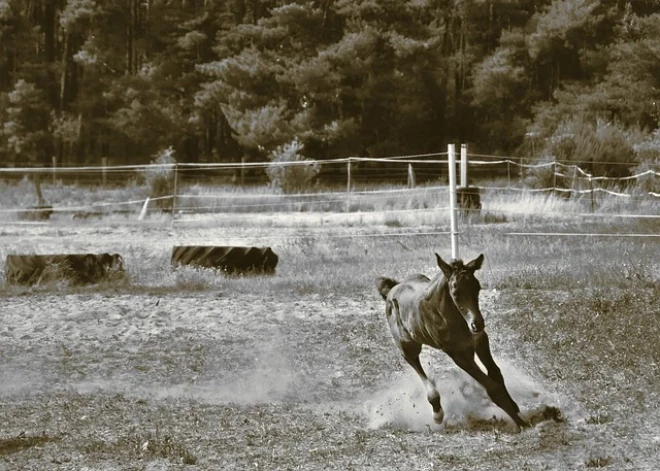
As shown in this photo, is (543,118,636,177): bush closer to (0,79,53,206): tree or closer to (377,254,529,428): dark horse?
(0,79,53,206): tree

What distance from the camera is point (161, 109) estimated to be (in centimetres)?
3781

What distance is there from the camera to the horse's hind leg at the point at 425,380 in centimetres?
642

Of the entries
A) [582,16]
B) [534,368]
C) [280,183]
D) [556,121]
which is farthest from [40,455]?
[582,16]

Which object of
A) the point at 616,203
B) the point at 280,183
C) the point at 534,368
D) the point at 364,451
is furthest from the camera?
the point at 280,183

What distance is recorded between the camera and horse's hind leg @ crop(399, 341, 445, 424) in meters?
6.42

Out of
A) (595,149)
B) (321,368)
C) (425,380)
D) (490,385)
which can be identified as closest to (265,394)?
(321,368)

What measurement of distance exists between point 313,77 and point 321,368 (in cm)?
2619

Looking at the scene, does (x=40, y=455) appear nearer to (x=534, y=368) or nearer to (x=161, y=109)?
(x=534, y=368)

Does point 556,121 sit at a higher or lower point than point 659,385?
higher

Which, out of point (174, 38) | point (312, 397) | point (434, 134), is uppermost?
point (174, 38)

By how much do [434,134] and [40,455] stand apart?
33881mm

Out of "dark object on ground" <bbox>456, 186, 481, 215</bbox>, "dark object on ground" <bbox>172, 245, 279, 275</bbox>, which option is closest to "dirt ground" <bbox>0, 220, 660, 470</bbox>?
"dark object on ground" <bbox>172, 245, 279, 275</bbox>

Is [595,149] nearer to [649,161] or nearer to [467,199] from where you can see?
[649,161]

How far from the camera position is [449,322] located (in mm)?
5781
